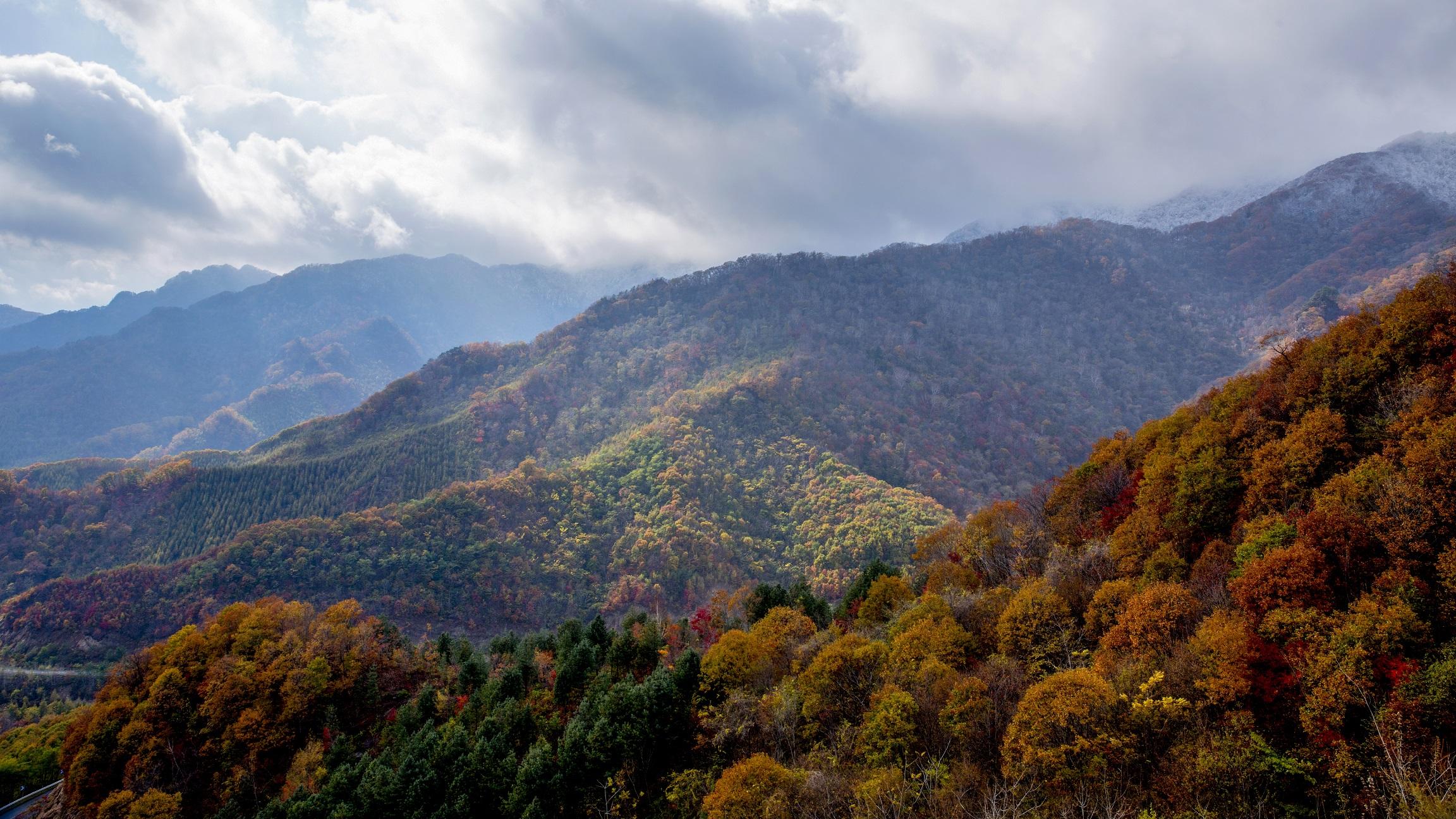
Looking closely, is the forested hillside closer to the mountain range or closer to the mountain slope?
the mountain range

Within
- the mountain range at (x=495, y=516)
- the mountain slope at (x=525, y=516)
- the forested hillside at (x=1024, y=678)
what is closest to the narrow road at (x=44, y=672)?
the mountain range at (x=495, y=516)

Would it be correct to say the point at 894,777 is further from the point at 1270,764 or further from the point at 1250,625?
the point at 1250,625

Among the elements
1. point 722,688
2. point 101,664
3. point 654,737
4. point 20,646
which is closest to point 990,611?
point 722,688

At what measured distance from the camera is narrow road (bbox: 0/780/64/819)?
50.2 metres

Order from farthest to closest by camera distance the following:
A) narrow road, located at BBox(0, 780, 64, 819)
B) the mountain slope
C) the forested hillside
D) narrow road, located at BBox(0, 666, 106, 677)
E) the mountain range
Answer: the mountain slope
the mountain range
narrow road, located at BBox(0, 666, 106, 677)
narrow road, located at BBox(0, 780, 64, 819)
the forested hillside

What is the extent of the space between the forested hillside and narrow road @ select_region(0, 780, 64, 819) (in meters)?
12.2

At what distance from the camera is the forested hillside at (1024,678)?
20.0 metres

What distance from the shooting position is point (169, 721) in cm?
4672

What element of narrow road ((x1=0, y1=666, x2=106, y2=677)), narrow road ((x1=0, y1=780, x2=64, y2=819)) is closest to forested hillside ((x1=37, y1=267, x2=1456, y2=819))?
narrow road ((x1=0, y1=780, x2=64, y2=819))

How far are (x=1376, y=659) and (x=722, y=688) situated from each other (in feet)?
110

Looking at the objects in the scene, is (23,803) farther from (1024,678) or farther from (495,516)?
(1024,678)

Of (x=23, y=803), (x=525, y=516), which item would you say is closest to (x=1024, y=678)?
(x=23, y=803)

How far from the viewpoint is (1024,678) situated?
2936 centimetres

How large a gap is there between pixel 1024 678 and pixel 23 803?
282 ft
